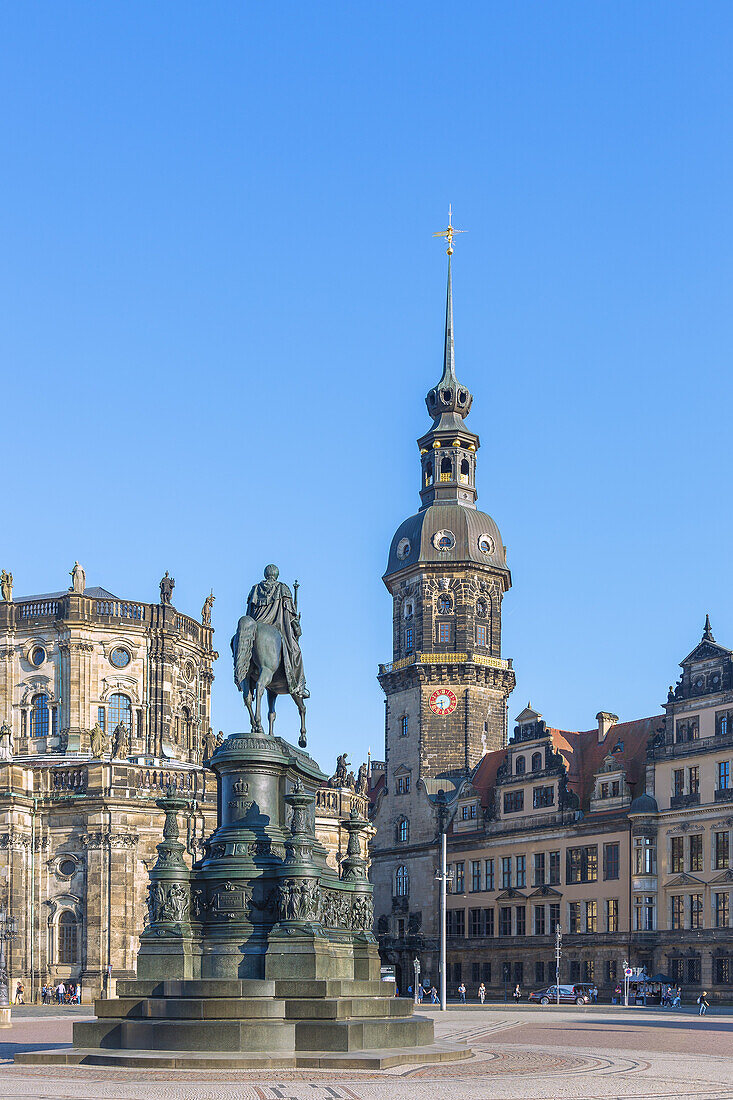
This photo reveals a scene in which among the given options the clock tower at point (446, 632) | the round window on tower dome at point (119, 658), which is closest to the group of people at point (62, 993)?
the round window on tower dome at point (119, 658)

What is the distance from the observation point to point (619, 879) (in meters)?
76.9

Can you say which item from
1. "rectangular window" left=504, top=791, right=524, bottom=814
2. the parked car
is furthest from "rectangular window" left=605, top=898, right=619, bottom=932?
"rectangular window" left=504, top=791, right=524, bottom=814

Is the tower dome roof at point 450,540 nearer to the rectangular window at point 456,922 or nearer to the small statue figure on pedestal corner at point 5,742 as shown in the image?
the rectangular window at point 456,922

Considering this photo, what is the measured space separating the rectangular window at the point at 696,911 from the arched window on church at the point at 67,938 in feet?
98.5

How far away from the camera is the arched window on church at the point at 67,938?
66812mm

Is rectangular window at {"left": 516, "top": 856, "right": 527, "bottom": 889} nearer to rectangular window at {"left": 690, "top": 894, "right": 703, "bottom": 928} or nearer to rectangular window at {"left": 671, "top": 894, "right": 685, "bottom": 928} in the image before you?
rectangular window at {"left": 671, "top": 894, "right": 685, "bottom": 928}

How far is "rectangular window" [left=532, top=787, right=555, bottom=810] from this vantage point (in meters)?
83.9

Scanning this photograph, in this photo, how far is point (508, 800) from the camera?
287 ft

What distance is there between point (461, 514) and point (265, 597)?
2945 inches

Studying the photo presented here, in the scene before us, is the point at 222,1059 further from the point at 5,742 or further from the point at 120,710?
the point at 120,710

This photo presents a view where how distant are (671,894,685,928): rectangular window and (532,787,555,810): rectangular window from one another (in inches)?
449

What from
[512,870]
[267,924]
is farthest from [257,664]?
[512,870]

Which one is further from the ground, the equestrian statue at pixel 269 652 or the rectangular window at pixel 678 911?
the equestrian statue at pixel 269 652

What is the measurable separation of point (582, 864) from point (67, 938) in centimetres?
2869
